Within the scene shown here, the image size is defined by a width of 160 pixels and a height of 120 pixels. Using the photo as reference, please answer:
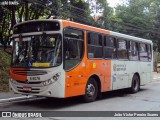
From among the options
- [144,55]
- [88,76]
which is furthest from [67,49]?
[144,55]

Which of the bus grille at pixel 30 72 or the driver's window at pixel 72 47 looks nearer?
the bus grille at pixel 30 72

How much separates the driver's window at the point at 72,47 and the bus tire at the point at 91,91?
1228mm

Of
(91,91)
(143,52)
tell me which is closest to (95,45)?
(91,91)

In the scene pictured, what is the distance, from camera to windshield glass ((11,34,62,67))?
9.93 meters

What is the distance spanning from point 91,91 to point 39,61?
262cm

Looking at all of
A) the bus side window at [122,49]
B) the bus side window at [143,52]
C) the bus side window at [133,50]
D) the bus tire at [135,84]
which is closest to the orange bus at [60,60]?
the bus side window at [122,49]

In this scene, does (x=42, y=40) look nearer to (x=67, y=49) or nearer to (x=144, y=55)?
(x=67, y=49)

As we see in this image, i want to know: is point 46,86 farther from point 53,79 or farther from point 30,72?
point 30,72

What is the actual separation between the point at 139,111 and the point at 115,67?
3867mm

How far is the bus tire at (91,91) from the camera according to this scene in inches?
446

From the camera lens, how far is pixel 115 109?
33.2 ft

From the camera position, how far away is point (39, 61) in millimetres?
10094

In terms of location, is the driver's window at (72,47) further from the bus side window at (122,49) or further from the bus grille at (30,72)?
the bus side window at (122,49)

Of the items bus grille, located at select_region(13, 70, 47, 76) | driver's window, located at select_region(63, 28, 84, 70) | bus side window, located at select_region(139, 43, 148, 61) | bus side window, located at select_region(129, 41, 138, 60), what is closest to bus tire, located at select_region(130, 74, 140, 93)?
bus side window, located at select_region(129, 41, 138, 60)
